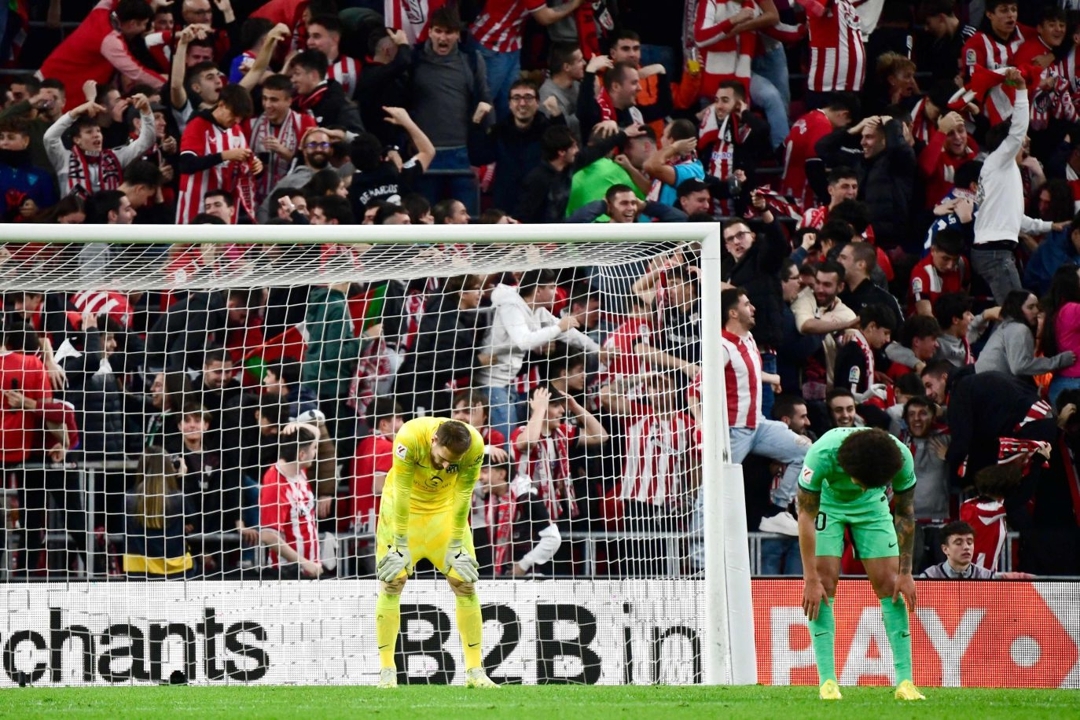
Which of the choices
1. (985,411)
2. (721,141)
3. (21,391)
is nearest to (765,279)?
(985,411)

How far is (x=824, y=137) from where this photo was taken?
1446cm

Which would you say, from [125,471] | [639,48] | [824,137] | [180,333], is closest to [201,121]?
[180,333]

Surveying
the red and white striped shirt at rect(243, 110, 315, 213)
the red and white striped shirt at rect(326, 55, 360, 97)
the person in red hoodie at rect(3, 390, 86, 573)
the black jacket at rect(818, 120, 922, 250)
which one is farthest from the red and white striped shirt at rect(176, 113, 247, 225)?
the black jacket at rect(818, 120, 922, 250)

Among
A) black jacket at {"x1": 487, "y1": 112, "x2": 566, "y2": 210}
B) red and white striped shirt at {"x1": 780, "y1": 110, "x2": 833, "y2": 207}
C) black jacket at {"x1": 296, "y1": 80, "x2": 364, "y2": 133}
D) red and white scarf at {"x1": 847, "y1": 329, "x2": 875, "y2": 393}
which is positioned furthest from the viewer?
red and white striped shirt at {"x1": 780, "y1": 110, "x2": 833, "y2": 207}

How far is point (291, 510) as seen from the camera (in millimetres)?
10602

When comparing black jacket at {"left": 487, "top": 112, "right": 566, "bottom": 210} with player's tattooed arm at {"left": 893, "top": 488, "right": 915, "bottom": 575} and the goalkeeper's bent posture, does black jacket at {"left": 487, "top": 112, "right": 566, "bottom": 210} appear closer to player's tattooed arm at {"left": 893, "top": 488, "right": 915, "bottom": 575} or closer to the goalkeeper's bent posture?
the goalkeeper's bent posture

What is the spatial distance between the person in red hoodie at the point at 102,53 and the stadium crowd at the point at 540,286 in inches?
1.1

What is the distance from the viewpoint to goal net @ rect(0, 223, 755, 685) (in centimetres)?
1034

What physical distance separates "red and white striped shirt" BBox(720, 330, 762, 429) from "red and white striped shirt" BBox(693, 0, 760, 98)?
4.60 m

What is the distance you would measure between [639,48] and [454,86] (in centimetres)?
217

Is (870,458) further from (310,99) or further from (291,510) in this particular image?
(310,99)

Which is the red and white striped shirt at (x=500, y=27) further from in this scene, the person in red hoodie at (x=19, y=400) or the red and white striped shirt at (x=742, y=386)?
the person in red hoodie at (x=19, y=400)

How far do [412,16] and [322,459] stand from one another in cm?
565

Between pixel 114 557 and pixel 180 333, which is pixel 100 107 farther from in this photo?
pixel 114 557
